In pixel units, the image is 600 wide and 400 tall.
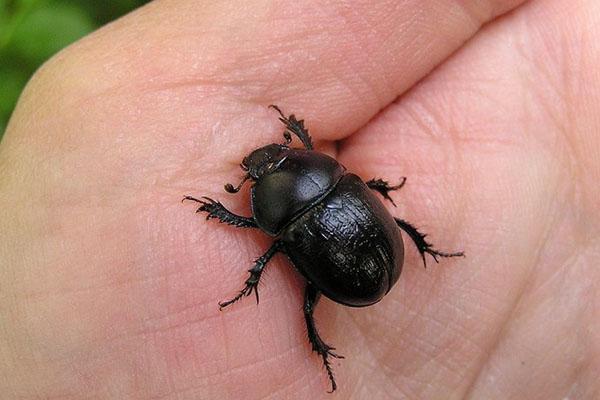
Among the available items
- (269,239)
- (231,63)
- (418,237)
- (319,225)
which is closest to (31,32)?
(231,63)

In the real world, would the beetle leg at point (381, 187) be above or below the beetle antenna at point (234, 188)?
below

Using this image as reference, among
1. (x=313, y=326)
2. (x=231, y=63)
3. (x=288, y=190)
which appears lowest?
(x=313, y=326)

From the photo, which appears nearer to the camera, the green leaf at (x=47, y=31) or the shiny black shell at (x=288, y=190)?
the shiny black shell at (x=288, y=190)

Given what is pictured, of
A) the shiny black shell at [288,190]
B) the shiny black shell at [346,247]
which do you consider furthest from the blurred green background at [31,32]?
the shiny black shell at [346,247]

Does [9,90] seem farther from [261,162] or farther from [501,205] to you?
[501,205]

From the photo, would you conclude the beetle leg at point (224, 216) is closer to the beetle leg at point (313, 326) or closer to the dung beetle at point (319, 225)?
the dung beetle at point (319, 225)

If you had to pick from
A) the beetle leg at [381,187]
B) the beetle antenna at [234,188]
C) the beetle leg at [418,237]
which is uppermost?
the beetle antenna at [234,188]

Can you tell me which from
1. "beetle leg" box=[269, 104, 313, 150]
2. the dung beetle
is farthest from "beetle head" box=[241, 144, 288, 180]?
"beetle leg" box=[269, 104, 313, 150]

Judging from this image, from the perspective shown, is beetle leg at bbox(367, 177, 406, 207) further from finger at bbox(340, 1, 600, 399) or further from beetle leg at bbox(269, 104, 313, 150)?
beetle leg at bbox(269, 104, 313, 150)
